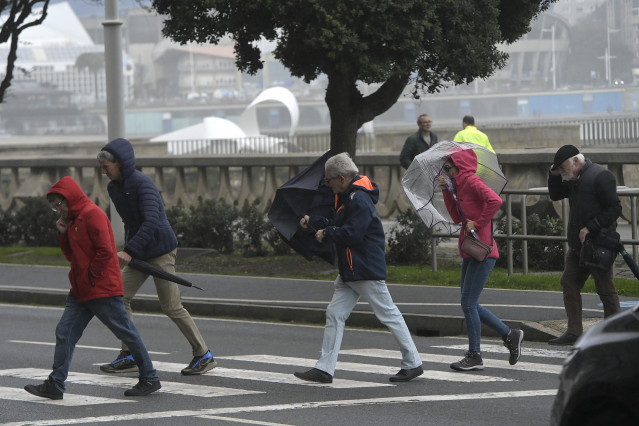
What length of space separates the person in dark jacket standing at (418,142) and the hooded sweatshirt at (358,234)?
852 centimetres

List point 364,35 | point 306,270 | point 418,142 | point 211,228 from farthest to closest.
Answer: point 211,228
point 418,142
point 306,270
point 364,35

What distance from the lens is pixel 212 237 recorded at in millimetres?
18188

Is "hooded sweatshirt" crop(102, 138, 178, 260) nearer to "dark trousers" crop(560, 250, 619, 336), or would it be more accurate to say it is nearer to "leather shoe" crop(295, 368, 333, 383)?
"leather shoe" crop(295, 368, 333, 383)

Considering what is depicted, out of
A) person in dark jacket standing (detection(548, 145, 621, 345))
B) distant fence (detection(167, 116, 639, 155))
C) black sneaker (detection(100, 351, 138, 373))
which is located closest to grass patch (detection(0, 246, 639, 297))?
person in dark jacket standing (detection(548, 145, 621, 345))

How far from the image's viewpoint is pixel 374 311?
346 inches

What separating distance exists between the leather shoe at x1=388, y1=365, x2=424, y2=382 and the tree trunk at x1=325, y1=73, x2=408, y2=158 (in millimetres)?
7657

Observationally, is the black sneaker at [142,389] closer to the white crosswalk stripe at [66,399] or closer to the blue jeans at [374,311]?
the white crosswalk stripe at [66,399]

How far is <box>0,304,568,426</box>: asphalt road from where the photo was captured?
302 inches

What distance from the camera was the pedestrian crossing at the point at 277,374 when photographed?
8.63m

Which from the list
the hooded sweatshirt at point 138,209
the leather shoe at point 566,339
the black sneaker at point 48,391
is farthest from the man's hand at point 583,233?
the black sneaker at point 48,391

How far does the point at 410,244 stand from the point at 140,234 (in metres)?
7.75

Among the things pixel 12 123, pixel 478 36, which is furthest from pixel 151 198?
→ pixel 12 123

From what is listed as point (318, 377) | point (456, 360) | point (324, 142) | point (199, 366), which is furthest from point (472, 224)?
point (324, 142)

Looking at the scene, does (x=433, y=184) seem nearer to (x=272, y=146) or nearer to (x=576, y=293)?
(x=576, y=293)
